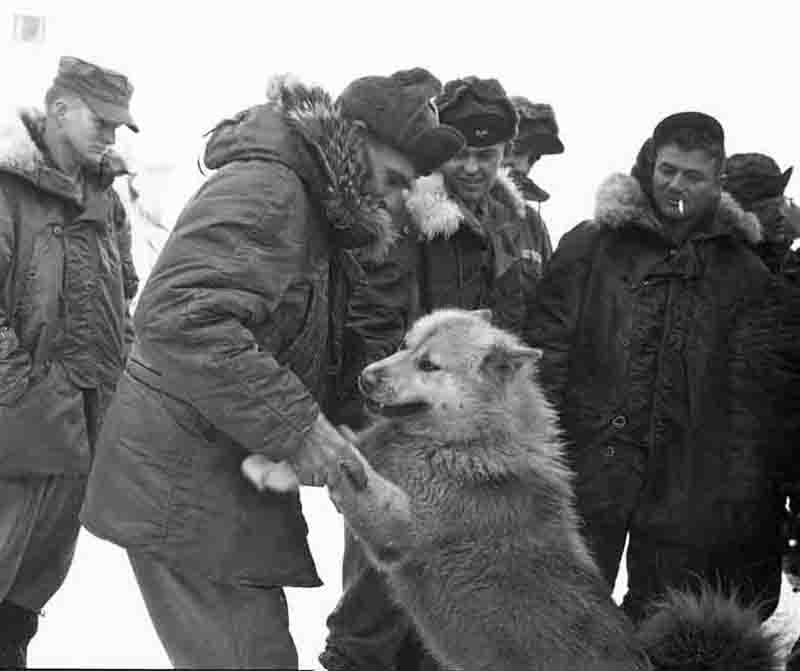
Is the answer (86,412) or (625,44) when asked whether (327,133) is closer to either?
(86,412)

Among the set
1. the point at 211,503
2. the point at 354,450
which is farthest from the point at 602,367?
the point at 211,503

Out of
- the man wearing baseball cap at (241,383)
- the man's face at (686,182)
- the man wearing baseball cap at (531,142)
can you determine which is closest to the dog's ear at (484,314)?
the man wearing baseball cap at (241,383)

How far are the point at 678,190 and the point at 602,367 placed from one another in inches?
26.0

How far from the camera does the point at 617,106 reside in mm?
7762

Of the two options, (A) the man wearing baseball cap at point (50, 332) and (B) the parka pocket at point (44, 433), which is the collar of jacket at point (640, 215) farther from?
(B) the parka pocket at point (44, 433)

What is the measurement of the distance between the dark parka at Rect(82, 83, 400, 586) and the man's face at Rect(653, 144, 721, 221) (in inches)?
57.9

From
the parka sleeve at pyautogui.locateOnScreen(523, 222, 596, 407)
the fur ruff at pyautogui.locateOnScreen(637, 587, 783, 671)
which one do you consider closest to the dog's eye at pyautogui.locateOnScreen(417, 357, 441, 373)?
the parka sleeve at pyautogui.locateOnScreen(523, 222, 596, 407)

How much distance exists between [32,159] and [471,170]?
154 centimetres

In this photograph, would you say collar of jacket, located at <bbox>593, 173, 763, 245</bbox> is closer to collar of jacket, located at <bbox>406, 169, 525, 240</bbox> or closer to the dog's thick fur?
collar of jacket, located at <bbox>406, 169, 525, 240</bbox>

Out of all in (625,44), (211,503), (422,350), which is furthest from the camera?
(625,44)

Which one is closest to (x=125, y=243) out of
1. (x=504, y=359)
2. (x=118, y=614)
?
(x=118, y=614)

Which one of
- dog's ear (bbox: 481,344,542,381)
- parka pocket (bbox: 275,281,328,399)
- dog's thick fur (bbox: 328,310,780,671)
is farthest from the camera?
dog's ear (bbox: 481,344,542,381)

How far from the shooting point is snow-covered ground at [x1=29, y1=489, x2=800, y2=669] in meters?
4.43

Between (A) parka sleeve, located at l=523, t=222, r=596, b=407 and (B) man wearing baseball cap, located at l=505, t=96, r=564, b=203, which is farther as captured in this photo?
(B) man wearing baseball cap, located at l=505, t=96, r=564, b=203
